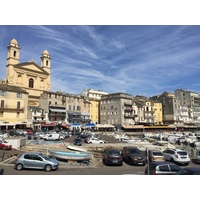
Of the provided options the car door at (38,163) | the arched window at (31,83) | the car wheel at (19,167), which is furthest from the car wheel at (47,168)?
the arched window at (31,83)

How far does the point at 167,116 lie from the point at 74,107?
4609 centimetres

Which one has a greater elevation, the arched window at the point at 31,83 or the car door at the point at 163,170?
the arched window at the point at 31,83

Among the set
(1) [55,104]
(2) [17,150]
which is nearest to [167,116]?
(1) [55,104]

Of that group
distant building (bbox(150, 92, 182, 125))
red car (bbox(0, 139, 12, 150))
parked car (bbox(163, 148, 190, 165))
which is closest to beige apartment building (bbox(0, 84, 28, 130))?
red car (bbox(0, 139, 12, 150))

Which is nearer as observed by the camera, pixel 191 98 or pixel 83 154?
pixel 83 154

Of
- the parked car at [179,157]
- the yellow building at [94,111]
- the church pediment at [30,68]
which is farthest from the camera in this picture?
the yellow building at [94,111]

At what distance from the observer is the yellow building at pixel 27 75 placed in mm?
63956

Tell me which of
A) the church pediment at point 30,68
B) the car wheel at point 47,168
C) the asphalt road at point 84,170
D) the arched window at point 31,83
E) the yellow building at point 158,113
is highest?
the church pediment at point 30,68

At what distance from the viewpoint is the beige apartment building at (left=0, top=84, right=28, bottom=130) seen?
4881 cm

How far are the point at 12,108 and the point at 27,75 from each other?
2081 centimetres

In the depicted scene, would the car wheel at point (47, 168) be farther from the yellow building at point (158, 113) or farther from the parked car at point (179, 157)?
the yellow building at point (158, 113)

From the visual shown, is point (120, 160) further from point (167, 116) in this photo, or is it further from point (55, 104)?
point (167, 116)

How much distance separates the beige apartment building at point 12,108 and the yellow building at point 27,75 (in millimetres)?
12663

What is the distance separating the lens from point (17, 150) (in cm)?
2481
